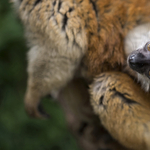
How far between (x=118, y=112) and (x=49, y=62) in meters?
0.96

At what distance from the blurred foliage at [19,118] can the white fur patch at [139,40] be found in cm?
194

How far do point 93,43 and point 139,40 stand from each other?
20.8 inches

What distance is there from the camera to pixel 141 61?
7.40 ft

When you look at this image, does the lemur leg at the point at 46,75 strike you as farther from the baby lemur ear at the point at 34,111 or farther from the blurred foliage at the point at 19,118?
the blurred foliage at the point at 19,118

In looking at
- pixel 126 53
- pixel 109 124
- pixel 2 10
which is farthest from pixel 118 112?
pixel 2 10

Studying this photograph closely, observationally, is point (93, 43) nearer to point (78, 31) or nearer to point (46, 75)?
point (78, 31)

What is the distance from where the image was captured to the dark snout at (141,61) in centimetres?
226

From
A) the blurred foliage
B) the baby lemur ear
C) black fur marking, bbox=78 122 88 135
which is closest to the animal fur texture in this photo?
the baby lemur ear

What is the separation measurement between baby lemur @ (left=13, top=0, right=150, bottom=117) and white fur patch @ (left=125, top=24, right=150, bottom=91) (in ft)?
0.08

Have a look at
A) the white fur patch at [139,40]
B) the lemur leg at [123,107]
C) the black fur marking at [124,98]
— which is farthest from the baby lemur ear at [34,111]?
the white fur patch at [139,40]

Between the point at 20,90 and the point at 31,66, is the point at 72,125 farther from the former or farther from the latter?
the point at 20,90

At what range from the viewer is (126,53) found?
8.43 feet

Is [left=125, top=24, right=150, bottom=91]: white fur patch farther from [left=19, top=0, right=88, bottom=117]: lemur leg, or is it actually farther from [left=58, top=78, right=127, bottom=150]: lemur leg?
[left=58, top=78, right=127, bottom=150]: lemur leg

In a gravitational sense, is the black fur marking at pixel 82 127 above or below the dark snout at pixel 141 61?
below
